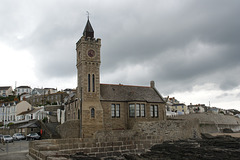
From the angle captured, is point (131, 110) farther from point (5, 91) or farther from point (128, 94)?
point (5, 91)

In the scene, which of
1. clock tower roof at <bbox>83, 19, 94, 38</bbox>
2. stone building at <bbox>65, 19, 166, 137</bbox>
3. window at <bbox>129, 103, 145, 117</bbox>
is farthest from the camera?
clock tower roof at <bbox>83, 19, 94, 38</bbox>

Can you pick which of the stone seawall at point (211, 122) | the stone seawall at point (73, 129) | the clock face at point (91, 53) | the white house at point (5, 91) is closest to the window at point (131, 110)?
the stone seawall at point (73, 129)

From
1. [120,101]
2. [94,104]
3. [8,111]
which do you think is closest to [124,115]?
[120,101]

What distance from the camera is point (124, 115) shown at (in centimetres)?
3566

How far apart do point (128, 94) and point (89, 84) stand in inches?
261

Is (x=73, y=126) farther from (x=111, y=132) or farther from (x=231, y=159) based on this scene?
(x=231, y=159)

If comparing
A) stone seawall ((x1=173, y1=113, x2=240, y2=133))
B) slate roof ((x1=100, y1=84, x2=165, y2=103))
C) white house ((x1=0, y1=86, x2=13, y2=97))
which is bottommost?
stone seawall ((x1=173, y1=113, x2=240, y2=133))

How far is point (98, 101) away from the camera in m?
33.9

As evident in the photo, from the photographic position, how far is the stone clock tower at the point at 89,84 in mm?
32406

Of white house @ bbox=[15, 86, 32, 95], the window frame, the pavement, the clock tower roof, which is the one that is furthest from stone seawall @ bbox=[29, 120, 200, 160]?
white house @ bbox=[15, 86, 32, 95]

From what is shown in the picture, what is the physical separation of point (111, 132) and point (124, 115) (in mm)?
6472

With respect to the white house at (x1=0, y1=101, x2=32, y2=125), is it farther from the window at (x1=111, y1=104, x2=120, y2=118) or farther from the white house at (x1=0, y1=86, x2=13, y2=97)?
the white house at (x1=0, y1=86, x2=13, y2=97)

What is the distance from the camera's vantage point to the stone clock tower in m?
32.4

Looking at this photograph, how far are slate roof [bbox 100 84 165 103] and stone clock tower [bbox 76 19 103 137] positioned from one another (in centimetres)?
185
